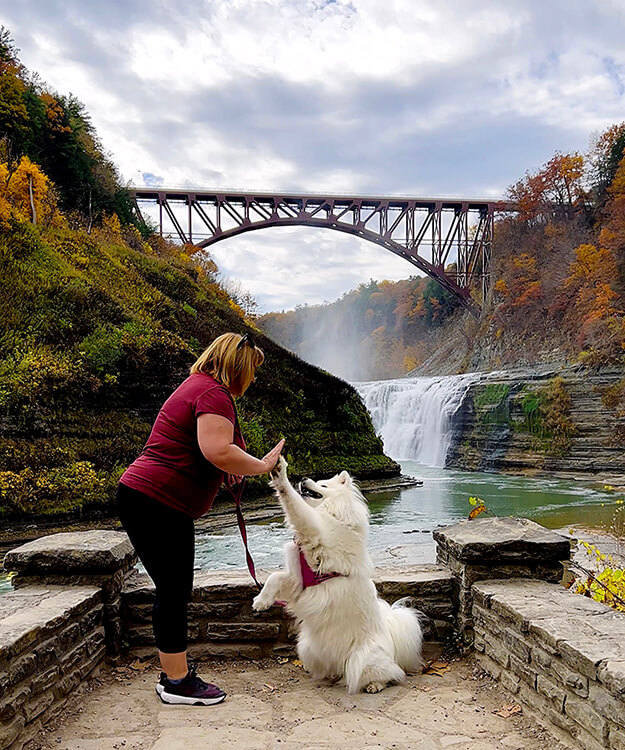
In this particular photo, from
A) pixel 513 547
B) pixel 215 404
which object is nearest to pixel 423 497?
pixel 513 547

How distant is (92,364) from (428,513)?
7501 millimetres

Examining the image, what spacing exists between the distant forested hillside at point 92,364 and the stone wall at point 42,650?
7892 millimetres

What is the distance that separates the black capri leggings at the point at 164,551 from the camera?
2.69 metres

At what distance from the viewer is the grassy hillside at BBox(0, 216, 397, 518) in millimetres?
11055

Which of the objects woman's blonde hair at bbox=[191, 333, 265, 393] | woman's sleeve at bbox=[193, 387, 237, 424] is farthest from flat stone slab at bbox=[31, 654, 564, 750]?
woman's blonde hair at bbox=[191, 333, 265, 393]

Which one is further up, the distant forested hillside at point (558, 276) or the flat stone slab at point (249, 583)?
the distant forested hillside at point (558, 276)

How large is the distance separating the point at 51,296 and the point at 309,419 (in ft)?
22.9

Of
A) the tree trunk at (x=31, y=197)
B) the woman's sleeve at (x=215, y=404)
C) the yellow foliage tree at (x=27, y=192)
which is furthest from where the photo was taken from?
the tree trunk at (x=31, y=197)

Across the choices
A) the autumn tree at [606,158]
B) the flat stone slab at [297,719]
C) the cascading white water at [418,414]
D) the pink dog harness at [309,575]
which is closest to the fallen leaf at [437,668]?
the flat stone slab at [297,719]

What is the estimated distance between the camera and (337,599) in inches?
117

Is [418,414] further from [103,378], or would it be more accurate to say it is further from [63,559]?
[63,559]

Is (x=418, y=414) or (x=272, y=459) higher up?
(x=272, y=459)

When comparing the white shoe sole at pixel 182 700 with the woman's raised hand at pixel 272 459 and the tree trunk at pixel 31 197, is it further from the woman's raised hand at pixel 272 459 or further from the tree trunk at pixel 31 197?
the tree trunk at pixel 31 197

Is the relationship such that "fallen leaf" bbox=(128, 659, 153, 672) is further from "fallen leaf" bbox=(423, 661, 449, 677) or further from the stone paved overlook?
"fallen leaf" bbox=(423, 661, 449, 677)
